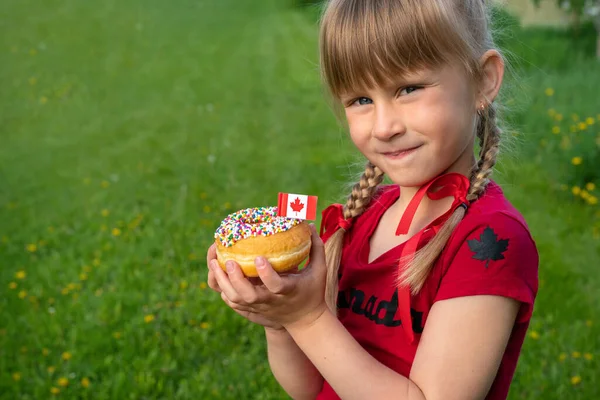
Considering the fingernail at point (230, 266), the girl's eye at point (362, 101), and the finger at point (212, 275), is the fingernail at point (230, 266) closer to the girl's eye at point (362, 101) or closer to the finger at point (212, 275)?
the finger at point (212, 275)

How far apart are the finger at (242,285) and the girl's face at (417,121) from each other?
42 cm

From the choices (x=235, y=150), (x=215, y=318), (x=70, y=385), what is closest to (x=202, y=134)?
(x=235, y=150)

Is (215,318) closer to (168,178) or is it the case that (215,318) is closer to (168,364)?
(168,364)

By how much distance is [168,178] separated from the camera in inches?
233

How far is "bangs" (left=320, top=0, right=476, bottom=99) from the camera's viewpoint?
1700mm

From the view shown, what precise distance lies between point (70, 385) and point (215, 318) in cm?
81

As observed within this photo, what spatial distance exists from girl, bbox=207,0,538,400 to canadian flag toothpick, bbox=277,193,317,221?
10 centimetres

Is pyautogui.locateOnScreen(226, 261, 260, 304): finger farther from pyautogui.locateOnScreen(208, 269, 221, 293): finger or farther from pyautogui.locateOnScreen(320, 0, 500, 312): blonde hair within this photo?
pyautogui.locateOnScreen(320, 0, 500, 312): blonde hair

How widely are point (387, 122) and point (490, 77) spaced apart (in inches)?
12.5

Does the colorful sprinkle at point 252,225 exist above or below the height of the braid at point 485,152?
below

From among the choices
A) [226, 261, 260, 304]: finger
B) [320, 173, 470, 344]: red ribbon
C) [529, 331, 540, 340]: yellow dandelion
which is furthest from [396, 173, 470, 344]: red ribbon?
[529, 331, 540, 340]: yellow dandelion

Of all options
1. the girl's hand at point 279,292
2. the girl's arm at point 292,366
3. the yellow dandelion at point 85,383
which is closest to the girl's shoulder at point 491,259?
the girl's hand at point 279,292

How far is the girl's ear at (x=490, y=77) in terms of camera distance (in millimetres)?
1836

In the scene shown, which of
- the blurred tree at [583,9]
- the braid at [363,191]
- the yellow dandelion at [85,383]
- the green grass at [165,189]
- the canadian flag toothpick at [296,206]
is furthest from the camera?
the blurred tree at [583,9]
